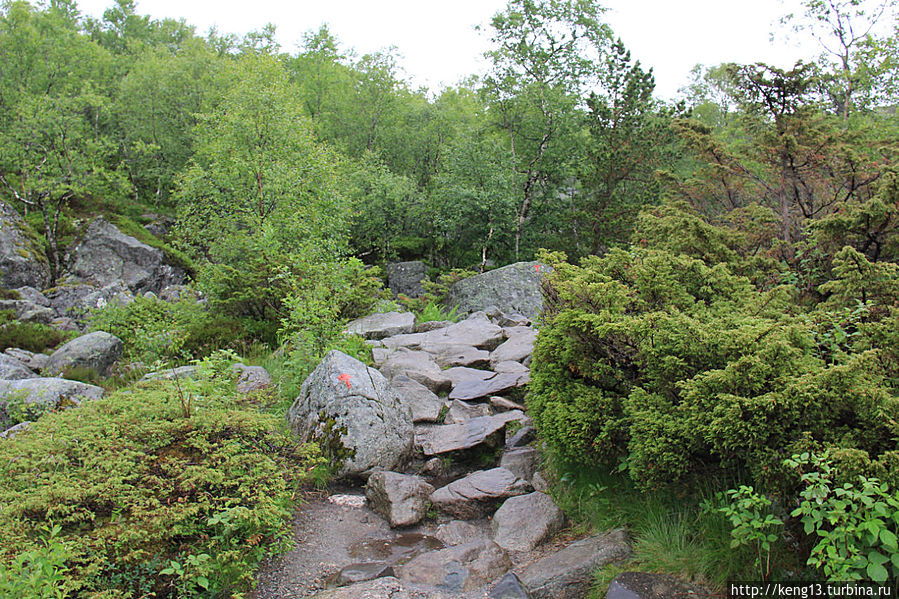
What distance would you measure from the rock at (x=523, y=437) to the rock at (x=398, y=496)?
1093mm

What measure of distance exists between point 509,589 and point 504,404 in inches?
125

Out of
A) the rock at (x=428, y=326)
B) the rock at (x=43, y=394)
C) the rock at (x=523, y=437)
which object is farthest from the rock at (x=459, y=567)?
the rock at (x=428, y=326)

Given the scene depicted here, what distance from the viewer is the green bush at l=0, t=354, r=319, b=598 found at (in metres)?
3.16

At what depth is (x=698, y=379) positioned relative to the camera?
337 centimetres

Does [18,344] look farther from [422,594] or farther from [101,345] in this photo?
[422,594]

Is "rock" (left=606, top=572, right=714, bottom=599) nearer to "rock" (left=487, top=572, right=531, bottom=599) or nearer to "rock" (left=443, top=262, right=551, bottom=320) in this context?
"rock" (left=487, top=572, right=531, bottom=599)

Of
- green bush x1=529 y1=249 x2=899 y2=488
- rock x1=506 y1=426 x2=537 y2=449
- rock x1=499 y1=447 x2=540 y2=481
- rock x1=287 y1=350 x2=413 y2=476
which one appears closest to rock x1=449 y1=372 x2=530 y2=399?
rock x1=506 y1=426 x2=537 y2=449

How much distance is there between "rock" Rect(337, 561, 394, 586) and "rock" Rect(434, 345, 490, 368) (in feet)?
14.3

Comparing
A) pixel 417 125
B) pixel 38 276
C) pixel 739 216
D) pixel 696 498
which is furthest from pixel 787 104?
pixel 38 276

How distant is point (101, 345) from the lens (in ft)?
30.5

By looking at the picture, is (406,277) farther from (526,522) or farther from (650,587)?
(650,587)

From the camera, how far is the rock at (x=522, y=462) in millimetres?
5268

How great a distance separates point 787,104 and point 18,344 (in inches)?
559

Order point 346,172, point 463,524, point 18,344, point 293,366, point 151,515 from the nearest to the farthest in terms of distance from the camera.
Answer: point 151,515 < point 463,524 < point 293,366 < point 18,344 < point 346,172
